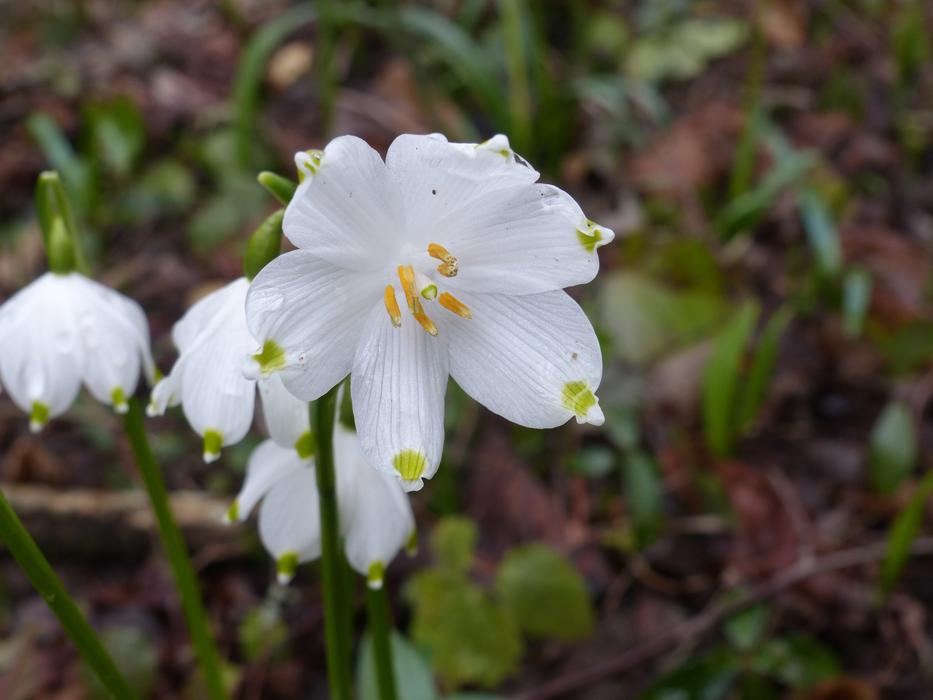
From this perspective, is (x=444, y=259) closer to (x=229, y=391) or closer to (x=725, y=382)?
(x=229, y=391)

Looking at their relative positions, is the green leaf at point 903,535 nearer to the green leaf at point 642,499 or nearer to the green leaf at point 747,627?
the green leaf at point 747,627

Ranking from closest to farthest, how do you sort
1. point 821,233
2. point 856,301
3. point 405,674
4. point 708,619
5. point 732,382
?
1. point 405,674
2. point 708,619
3. point 732,382
4. point 856,301
5. point 821,233

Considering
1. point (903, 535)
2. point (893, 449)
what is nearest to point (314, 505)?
point (903, 535)

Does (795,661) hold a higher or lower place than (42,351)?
lower

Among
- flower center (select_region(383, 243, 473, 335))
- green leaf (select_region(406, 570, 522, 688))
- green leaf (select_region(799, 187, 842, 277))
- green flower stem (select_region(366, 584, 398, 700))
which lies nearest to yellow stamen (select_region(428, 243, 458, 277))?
flower center (select_region(383, 243, 473, 335))

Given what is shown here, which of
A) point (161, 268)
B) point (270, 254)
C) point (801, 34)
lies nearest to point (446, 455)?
point (161, 268)

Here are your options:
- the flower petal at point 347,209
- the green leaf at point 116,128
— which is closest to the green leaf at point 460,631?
the flower petal at point 347,209

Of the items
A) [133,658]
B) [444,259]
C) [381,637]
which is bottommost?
[133,658]

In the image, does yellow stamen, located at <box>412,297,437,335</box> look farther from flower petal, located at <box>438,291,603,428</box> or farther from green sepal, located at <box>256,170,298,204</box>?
green sepal, located at <box>256,170,298,204</box>
